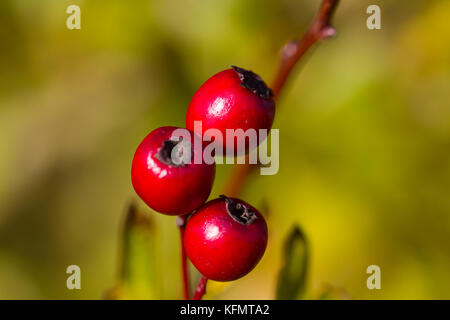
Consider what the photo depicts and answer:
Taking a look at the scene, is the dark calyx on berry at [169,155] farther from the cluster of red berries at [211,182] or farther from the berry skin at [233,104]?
the berry skin at [233,104]

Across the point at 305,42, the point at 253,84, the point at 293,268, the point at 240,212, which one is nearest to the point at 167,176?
the point at 240,212

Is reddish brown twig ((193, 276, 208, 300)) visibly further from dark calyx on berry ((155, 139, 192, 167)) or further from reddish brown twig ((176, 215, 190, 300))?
dark calyx on berry ((155, 139, 192, 167))

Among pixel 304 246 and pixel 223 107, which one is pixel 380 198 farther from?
pixel 223 107

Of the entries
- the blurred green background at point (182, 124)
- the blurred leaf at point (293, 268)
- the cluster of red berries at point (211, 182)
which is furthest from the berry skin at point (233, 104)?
the blurred green background at point (182, 124)

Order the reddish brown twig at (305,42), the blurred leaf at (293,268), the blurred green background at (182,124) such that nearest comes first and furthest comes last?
the reddish brown twig at (305,42), the blurred leaf at (293,268), the blurred green background at (182,124)
